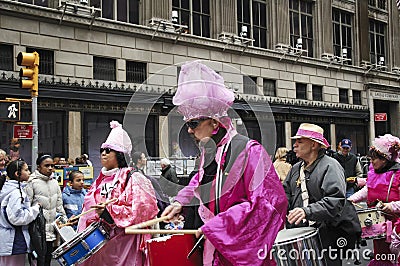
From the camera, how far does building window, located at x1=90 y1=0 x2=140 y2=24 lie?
2002 centimetres

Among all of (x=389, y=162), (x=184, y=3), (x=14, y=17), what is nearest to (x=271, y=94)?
(x=184, y=3)

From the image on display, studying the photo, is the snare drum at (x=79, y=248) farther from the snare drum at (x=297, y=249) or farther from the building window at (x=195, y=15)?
the building window at (x=195, y=15)

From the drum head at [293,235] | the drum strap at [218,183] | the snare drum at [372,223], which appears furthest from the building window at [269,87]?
the drum strap at [218,183]

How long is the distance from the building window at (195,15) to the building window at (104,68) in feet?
13.9

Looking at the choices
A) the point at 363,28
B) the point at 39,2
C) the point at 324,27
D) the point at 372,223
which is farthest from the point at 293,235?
the point at 363,28

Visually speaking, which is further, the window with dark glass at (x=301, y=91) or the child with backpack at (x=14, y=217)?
the window with dark glass at (x=301, y=91)

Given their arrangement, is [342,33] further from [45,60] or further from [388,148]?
[388,148]

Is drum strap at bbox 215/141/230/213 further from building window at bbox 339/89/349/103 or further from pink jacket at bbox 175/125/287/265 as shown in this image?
building window at bbox 339/89/349/103

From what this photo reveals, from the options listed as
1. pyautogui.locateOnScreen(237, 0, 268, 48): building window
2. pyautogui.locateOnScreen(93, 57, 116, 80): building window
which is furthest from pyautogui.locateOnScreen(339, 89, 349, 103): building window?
pyautogui.locateOnScreen(93, 57, 116, 80): building window

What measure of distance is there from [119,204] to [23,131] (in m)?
7.55

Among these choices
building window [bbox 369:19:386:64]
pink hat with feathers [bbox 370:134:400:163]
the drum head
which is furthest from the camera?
building window [bbox 369:19:386:64]

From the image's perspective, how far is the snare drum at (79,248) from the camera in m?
4.80

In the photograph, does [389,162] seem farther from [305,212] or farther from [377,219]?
[305,212]

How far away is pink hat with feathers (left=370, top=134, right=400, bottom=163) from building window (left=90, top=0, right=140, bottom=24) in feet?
52.2
